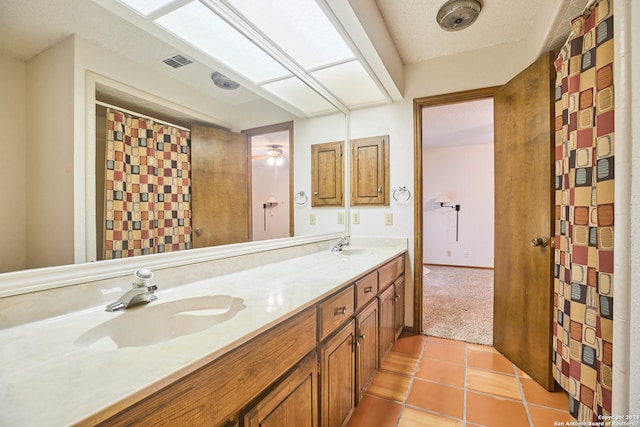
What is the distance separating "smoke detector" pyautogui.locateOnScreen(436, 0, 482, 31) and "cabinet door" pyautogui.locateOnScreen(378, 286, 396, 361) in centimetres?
190

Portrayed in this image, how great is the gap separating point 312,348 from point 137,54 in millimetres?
1265

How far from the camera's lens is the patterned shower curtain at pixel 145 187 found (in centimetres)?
93

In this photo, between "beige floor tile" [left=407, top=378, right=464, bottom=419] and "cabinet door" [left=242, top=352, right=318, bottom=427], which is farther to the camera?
"beige floor tile" [left=407, top=378, right=464, bottom=419]

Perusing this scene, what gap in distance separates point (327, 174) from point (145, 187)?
1.47 meters

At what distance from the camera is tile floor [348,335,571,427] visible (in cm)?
145

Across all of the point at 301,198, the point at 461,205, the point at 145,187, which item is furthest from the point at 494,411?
the point at 461,205

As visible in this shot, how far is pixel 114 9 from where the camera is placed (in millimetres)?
947

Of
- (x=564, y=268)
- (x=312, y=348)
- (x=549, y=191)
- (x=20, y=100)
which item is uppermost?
(x=20, y=100)

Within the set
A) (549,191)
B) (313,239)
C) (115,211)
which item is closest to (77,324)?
(115,211)

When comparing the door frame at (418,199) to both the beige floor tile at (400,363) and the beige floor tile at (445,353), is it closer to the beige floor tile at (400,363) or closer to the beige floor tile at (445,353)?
the beige floor tile at (445,353)

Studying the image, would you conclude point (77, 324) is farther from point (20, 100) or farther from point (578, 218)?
point (578, 218)

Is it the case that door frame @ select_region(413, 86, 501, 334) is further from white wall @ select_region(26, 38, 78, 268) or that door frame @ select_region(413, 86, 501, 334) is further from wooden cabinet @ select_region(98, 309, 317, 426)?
white wall @ select_region(26, 38, 78, 268)

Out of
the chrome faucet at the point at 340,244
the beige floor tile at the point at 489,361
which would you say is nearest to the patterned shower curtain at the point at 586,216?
the beige floor tile at the point at 489,361

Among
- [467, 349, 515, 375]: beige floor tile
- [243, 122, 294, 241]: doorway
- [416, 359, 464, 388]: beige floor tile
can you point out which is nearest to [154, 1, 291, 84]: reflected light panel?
[243, 122, 294, 241]: doorway
